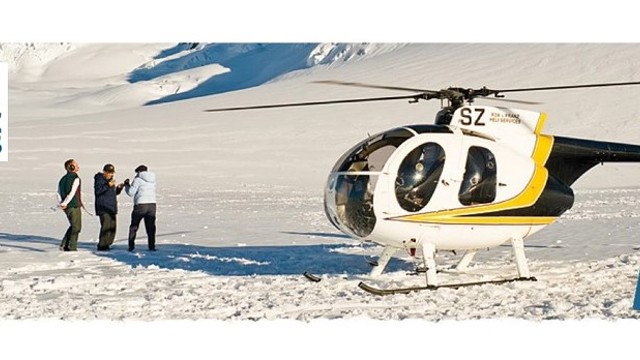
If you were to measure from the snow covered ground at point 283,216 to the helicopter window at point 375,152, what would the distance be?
1345mm

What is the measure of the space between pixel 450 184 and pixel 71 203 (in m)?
6.13

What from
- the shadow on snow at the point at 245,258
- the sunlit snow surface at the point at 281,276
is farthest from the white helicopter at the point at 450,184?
the shadow on snow at the point at 245,258

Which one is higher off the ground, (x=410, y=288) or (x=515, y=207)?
(x=515, y=207)

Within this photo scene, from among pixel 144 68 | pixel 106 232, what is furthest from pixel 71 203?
pixel 144 68

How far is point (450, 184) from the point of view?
952 cm

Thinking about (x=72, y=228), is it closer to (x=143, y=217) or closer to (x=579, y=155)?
(x=143, y=217)

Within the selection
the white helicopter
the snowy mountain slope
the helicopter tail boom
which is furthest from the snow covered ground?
the snowy mountain slope

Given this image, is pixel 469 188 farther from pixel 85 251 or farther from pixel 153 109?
pixel 153 109

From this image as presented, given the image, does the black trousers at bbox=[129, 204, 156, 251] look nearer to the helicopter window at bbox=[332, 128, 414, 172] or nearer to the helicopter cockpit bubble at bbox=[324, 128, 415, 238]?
the helicopter cockpit bubble at bbox=[324, 128, 415, 238]

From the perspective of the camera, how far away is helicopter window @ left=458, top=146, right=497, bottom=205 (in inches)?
380

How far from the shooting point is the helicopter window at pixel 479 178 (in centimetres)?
965

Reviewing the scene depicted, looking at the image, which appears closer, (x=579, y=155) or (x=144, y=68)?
(x=579, y=155)

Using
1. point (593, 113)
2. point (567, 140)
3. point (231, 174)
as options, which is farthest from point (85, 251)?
point (593, 113)

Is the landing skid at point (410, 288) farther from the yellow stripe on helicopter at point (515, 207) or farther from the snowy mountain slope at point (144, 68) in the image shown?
the snowy mountain slope at point (144, 68)
